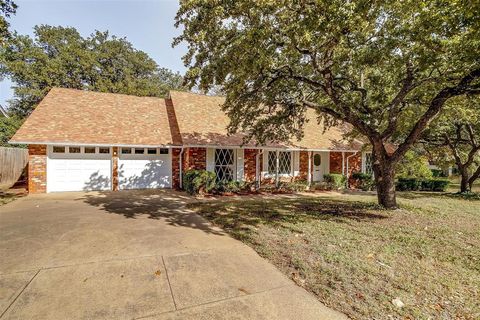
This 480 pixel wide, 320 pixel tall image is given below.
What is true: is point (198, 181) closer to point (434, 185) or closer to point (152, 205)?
point (152, 205)

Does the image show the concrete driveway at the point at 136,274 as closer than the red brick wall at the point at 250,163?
Yes

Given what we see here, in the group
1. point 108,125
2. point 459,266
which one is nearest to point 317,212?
point 459,266

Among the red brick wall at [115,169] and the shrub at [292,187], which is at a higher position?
the red brick wall at [115,169]

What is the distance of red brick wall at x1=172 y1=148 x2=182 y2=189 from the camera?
13.4 metres

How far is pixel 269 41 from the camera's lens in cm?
621

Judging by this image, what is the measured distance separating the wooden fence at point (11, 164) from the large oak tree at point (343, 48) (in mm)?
13039

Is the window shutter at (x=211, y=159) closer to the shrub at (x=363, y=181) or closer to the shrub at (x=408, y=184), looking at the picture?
the shrub at (x=363, y=181)

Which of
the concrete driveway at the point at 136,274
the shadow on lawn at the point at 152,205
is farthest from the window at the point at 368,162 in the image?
the concrete driveway at the point at 136,274

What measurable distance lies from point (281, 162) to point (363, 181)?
537 cm

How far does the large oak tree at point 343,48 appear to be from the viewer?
17.7 ft

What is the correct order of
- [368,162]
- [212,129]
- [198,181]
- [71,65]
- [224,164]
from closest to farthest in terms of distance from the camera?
[198,181] → [224,164] → [212,129] → [368,162] → [71,65]

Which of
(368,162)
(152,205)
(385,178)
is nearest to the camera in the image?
(385,178)

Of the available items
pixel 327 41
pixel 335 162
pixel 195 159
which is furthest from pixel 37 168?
pixel 335 162

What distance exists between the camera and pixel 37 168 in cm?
1120
